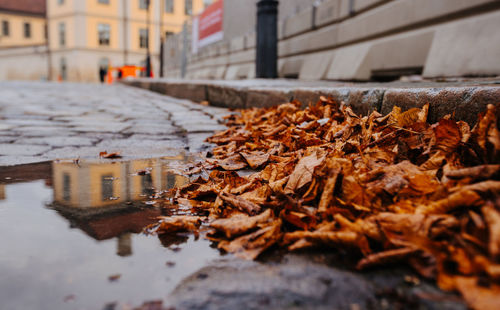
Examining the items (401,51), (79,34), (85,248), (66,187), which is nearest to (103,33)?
(79,34)

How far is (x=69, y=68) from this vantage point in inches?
1371

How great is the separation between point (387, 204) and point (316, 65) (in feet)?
22.0

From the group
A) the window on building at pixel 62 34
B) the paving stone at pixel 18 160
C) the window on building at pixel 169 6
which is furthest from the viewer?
the window on building at pixel 169 6

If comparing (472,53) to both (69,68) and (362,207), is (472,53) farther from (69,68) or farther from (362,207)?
(69,68)

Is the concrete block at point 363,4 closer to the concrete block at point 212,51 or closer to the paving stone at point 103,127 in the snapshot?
the paving stone at point 103,127

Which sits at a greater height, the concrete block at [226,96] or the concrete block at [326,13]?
the concrete block at [326,13]

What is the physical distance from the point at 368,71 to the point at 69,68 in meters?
34.5

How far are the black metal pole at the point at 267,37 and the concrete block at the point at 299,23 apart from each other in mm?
973

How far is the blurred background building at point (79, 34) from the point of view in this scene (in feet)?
112

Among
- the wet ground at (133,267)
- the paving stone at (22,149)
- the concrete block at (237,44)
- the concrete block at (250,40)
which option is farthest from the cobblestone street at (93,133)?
the concrete block at (237,44)

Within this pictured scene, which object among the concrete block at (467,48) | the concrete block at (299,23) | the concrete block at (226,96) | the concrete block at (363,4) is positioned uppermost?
the concrete block at (299,23)

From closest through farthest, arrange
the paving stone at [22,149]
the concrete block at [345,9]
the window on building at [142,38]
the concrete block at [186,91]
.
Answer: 1. the paving stone at [22,149]
2. the concrete block at [345,9]
3. the concrete block at [186,91]
4. the window on building at [142,38]

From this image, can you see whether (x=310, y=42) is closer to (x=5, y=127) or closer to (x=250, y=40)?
(x=250, y=40)

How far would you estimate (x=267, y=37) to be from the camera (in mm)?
7086
